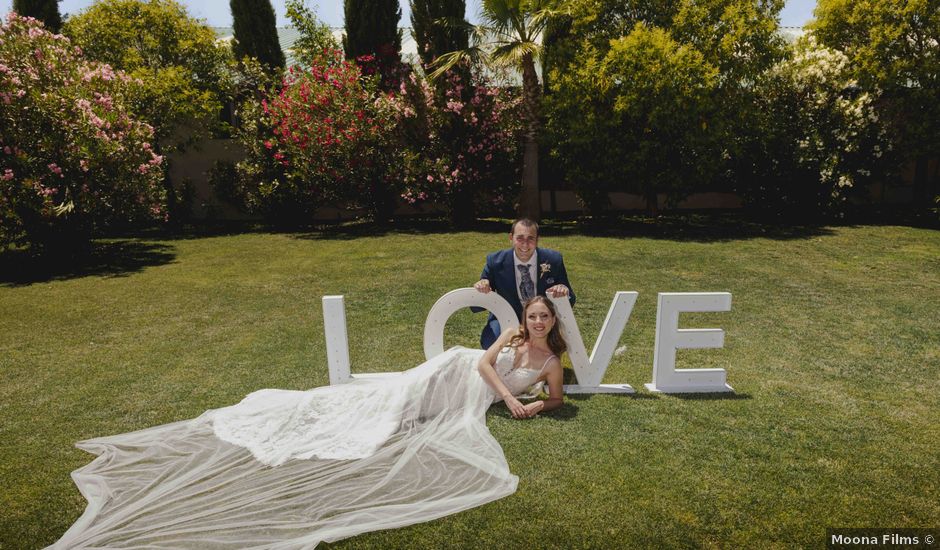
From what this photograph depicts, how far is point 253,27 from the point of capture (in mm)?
19422

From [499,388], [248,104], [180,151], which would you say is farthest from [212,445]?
[180,151]

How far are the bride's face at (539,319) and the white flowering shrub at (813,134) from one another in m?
14.8

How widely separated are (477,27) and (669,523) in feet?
52.0

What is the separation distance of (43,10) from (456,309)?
→ 2211 centimetres

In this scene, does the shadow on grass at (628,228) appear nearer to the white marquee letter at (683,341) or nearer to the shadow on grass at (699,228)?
the shadow on grass at (699,228)

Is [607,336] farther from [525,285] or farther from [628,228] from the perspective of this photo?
[628,228]

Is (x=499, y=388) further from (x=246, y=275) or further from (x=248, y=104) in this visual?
(x=248, y=104)

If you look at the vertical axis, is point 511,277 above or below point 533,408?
above

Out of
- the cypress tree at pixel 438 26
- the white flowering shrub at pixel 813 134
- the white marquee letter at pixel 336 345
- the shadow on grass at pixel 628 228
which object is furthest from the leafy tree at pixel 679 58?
the white marquee letter at pixel 336 345

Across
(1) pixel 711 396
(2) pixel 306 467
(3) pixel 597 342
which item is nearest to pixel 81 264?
(2) pixel 306 467

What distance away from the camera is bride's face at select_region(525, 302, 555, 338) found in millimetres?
4840

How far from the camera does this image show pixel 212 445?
4125mm

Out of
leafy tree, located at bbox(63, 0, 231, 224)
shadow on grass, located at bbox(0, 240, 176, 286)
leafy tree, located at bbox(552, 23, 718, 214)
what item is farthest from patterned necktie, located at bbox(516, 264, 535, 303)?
leafy tree, located at bbox(63, 0, 231, 224)

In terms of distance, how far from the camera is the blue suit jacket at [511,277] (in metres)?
5.54
